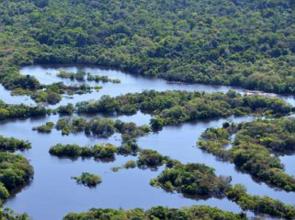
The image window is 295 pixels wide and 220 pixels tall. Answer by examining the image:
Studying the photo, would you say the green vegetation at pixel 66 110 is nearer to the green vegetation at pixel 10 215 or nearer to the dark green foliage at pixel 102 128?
the dark green foliage at pixel 102 128

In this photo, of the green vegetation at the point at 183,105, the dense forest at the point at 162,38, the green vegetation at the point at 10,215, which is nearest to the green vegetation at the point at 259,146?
the green vegetation at the point at 183,105

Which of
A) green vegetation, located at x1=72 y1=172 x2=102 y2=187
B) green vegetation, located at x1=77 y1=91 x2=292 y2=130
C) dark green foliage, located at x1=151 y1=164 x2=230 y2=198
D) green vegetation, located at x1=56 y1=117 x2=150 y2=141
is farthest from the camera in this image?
green vegetation, located at x1=77 y1=91 x2=292 y2=130

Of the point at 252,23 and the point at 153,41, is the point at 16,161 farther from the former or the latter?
the point at 252,23

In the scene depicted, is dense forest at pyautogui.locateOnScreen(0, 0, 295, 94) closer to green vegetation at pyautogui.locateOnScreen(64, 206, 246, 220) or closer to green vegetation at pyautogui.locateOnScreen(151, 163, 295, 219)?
green vegetation at pyautogui.locateOnScreen(151, 163, 295, 219)

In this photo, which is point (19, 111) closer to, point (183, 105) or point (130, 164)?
point (130, 164)

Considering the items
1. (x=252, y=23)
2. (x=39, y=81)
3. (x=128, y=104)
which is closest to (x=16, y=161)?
(x=128, y=104)

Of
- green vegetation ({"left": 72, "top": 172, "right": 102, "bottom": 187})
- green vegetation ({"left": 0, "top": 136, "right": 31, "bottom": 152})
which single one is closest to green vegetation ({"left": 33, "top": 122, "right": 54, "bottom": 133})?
green vegetation ({"left": 0, "top": 136, "right": 31, "bottom": 152})
